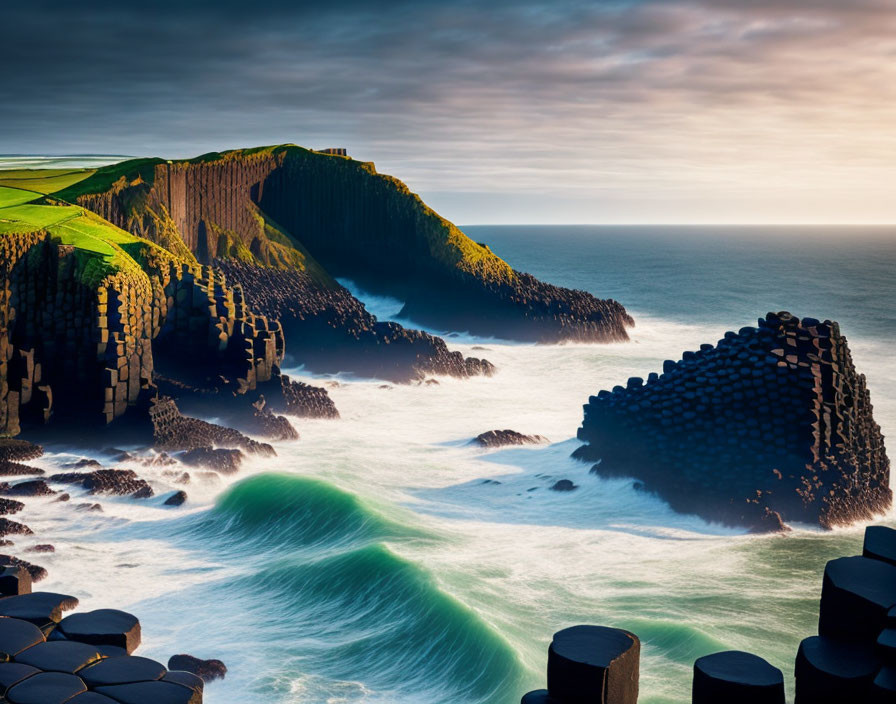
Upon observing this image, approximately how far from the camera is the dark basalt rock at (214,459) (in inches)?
846

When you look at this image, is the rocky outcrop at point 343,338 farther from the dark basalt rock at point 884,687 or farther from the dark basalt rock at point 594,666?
the dark basalt rock at point 884,687

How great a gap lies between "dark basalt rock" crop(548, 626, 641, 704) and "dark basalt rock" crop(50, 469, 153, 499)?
1487cm

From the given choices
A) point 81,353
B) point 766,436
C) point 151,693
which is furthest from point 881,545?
point 81,353

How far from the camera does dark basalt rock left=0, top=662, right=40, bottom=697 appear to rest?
7.04 metres

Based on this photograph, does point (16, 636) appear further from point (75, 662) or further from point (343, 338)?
point (343, 338)

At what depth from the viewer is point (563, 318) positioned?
44.4 m

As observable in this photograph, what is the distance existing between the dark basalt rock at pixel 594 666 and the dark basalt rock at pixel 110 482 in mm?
14869

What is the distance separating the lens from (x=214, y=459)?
2166 centimetres

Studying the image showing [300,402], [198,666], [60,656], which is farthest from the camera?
[300,402]

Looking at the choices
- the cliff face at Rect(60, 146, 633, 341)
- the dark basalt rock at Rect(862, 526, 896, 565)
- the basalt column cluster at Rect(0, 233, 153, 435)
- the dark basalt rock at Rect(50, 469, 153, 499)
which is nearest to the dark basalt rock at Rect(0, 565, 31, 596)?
the dark basalt rock at Rect(862, 526, 896, 565)

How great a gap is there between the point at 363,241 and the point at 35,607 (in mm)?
40690

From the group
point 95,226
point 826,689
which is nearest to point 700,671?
point 826,689

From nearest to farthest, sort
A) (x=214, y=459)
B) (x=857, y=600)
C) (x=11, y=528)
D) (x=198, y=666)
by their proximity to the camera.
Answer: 1. (x=857, y=600)
2. (x=198, y=666)
3. (x=11, y=528)
4. (x=214, y=459)

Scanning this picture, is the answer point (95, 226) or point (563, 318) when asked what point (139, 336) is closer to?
point (95, 226)
